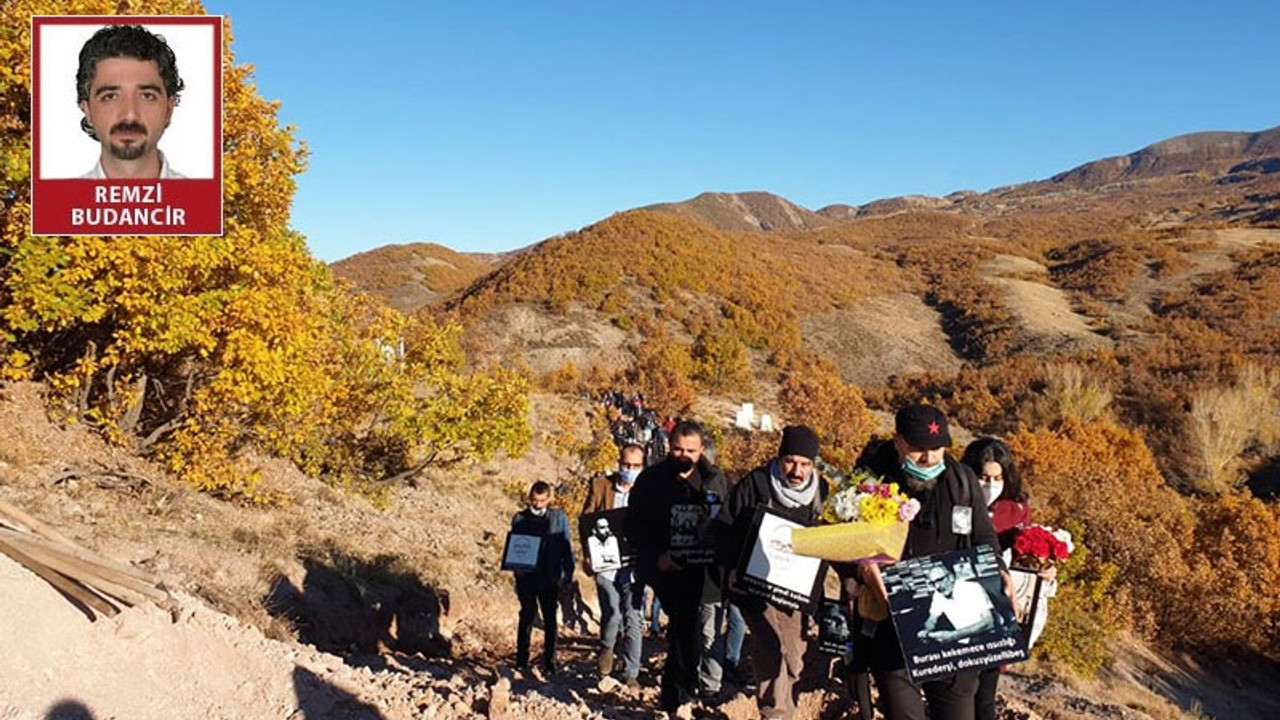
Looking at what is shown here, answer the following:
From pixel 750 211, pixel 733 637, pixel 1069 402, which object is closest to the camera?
pixel 733 637

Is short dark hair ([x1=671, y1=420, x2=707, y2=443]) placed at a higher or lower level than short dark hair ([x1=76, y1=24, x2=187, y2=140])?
lower

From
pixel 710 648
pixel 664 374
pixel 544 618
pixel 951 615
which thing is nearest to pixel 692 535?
pixel 710 648

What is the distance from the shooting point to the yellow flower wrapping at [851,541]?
3.42 meters

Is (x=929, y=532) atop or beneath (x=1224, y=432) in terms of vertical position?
atop

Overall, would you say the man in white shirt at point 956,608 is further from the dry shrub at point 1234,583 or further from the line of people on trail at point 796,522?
the dry shrub at point 1234,583

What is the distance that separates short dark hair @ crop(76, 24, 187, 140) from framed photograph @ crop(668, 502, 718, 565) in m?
6.77

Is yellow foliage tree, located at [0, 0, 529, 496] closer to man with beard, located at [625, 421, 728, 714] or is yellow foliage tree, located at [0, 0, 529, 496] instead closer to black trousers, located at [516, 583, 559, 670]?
black trousers, located at [516, 583, 559, 670]

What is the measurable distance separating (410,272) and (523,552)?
210ft

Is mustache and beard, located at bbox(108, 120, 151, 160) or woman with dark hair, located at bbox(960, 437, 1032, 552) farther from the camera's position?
mustache and beard, located at bbox(108, 120, 151, 160)

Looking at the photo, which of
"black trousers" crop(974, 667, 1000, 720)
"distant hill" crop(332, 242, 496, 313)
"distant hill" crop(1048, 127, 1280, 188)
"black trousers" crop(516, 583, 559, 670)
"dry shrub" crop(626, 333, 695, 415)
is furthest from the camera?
"distant hill" crop(1048, 127, 1280, 188)

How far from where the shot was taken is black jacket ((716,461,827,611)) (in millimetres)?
4066

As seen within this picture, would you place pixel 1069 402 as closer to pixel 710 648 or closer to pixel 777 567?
pixel 710 648

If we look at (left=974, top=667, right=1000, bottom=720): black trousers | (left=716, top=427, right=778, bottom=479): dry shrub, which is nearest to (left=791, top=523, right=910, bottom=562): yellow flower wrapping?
(left=974, top=667, right=1000, bottom=720): black trousers

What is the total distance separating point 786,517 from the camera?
3984mm
